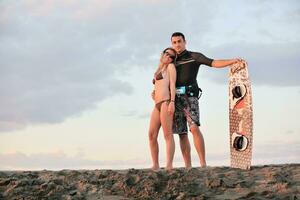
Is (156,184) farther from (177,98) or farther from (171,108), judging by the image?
(177,98)

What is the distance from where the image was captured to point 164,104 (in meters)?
9.62

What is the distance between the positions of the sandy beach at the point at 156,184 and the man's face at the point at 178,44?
2.31m

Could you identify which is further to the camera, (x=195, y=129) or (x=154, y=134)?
(x=154, y=134)

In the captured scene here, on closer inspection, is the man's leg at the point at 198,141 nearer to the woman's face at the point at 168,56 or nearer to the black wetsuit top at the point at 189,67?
the black wetsuit top at the point at 189,67

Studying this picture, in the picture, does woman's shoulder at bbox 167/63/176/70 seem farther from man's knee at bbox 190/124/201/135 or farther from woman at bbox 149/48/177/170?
man's knee at bbox 190/124/201/135

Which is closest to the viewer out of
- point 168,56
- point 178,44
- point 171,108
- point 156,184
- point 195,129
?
point 156,184

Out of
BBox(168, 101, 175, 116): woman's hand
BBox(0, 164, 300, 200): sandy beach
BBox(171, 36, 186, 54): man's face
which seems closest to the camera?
BBox(0, 164, 300, 200): sandy beach

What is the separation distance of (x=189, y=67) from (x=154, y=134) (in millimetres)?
1387

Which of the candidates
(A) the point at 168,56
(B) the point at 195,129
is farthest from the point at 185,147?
(A) the point at 168,56

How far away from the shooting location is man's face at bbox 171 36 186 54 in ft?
32.6

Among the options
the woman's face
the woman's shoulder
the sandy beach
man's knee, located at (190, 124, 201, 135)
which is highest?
the woman's face

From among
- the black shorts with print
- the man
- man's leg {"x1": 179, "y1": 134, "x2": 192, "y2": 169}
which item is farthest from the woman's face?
man's leg {"x1": 179, "y1": 134, "x2": 192, "y2": 169}

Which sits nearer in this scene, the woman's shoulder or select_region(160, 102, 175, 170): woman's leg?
select_region(160, 102, 175, 170): woman's leg

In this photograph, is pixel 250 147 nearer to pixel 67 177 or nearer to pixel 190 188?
pixel 190 188
